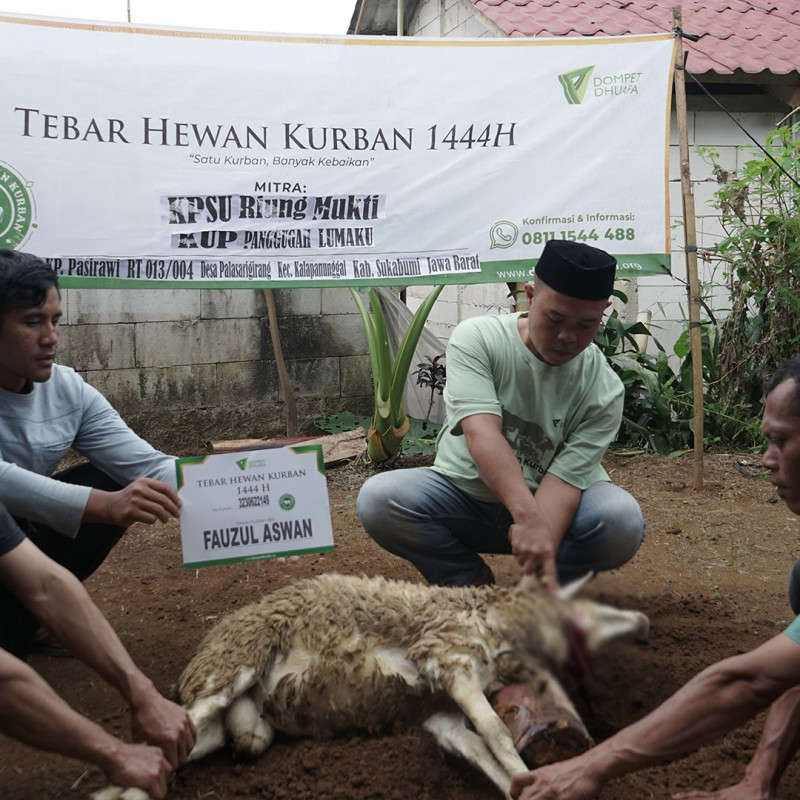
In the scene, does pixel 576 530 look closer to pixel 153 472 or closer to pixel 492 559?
pixel 492 559

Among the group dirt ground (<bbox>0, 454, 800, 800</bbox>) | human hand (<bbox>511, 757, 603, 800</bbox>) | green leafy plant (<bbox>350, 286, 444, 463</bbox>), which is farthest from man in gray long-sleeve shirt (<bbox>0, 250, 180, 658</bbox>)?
green leafy plant (<bbox>350, 286, 444, 463</bbox>)

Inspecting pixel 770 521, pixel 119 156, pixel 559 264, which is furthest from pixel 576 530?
pixel 119 156

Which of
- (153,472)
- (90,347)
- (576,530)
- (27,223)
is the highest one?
(27,223)

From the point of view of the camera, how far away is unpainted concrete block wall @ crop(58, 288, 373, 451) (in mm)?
7309

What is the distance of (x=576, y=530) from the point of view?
10.1 ft

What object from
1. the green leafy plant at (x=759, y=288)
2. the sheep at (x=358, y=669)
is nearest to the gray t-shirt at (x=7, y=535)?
the sheep at (x=358, y=669)

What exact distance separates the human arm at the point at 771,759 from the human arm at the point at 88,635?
4.20 feet

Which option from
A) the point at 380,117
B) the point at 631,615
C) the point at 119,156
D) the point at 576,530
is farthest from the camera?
the point at 380,117

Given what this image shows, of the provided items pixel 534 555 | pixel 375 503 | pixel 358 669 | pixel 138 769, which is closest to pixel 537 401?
pixel 375 503

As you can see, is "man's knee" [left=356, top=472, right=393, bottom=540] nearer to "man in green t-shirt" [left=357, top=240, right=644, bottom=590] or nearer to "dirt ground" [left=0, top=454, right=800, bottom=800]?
"man in green t-shirt" [left=357, top=240, right=644, bottom=590]

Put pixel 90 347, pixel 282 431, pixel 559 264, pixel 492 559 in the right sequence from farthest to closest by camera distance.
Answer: pixel 282 431, pixel 90 347, pixel 492 559, pixel 559 264

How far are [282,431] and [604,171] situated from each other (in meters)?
3.92

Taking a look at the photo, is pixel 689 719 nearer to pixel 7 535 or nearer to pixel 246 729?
pixel 246 729

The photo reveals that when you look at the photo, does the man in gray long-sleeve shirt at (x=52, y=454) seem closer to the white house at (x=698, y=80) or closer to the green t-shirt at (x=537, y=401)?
the green t-shirt at (x=537, y=401)
